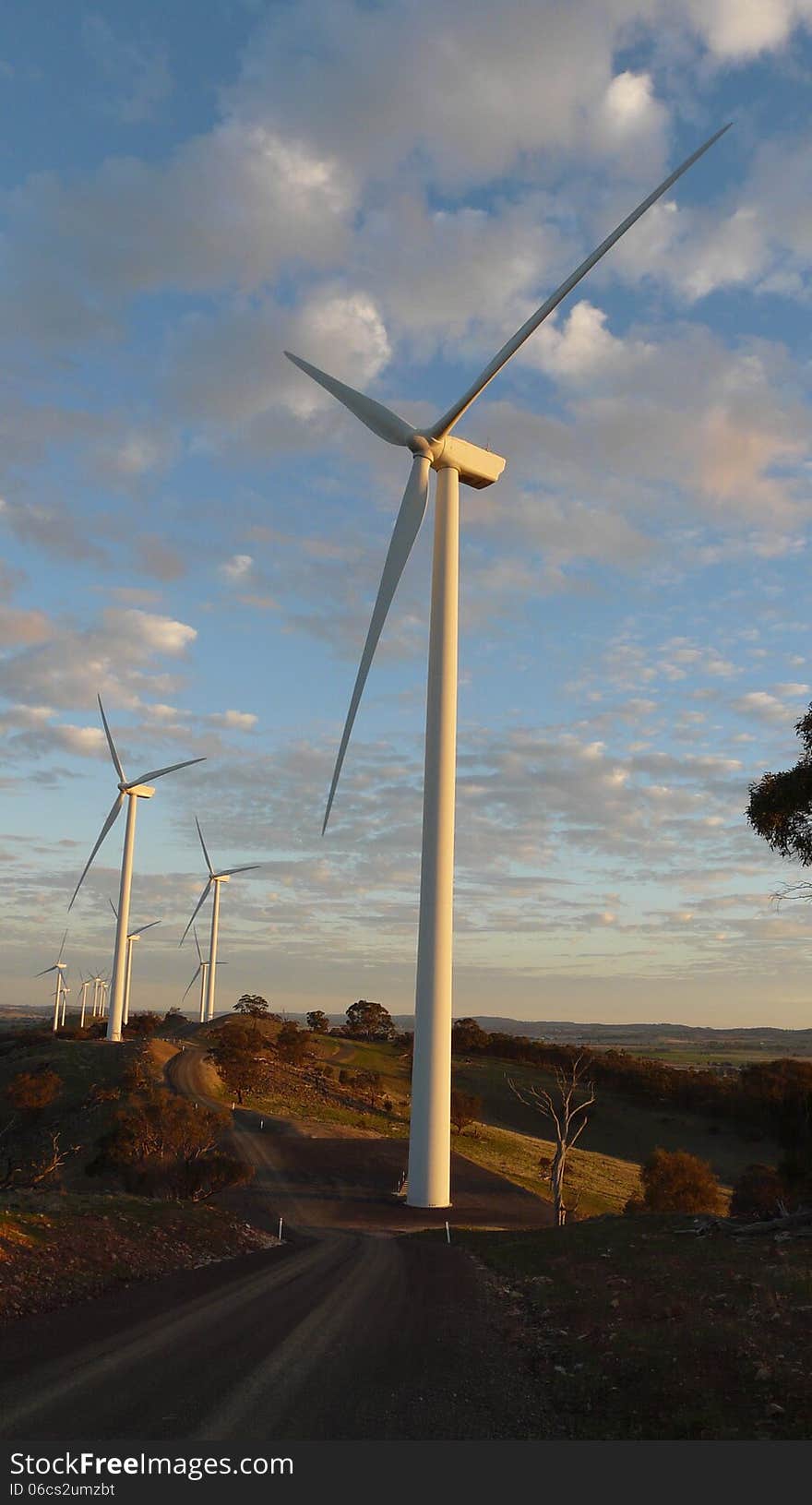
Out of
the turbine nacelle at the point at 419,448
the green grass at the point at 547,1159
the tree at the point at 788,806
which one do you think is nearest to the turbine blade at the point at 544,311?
the turbine nacelle at the point at 419,448

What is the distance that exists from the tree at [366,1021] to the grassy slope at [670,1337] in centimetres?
14749

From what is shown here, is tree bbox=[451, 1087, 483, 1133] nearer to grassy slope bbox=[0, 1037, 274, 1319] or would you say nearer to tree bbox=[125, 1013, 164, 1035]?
grassy slope bbox=[0, 1037, 274, 1319]

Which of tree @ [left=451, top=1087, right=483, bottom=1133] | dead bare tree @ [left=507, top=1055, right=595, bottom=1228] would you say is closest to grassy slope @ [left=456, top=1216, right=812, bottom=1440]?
dead bare tree @ [left=507, top=1055, right=595, bottom=1228]

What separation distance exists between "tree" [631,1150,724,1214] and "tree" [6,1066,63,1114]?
4636 cm

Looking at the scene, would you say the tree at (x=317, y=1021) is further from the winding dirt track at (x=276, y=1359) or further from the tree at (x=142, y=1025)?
the winding dirt track at (x=276, y=1359)

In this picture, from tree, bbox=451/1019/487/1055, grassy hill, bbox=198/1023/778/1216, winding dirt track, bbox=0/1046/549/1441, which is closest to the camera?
winding dirt track, bbox=0/1046/549/1441

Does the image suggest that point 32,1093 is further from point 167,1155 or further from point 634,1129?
point 634,1129

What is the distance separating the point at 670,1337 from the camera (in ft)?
51.6

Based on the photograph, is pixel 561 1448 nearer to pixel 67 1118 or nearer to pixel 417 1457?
pixel 417 1457

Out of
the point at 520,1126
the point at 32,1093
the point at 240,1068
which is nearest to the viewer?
the point at 32,1093

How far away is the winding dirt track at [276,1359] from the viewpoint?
483 inches

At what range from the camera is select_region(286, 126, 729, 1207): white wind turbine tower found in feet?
128

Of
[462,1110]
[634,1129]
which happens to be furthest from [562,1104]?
[634,1129]

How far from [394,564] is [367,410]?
11.9m
